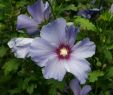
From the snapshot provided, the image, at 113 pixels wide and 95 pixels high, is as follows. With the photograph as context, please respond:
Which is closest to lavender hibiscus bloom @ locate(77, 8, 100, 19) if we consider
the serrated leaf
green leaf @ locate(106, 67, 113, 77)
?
the serrated leaf

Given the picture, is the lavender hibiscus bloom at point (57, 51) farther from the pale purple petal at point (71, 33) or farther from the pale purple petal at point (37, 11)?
the pale purple petal at point (37, 11)

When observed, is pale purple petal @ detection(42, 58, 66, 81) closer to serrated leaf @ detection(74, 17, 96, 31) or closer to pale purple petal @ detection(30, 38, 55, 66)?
pale purple petal @ detection(30, 38, 55, 66)

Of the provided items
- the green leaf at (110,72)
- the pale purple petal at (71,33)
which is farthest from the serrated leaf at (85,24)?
the green leaf at (110,72)

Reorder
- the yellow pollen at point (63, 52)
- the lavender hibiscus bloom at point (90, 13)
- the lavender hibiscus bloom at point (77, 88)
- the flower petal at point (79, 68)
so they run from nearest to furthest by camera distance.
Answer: the flower petal at point (79, 68) → the yellow pollen at point (63, 52) → the lavender hibiscus bloom at point (77, 88) → the lavender hibiscus bloom at point (90, 13)

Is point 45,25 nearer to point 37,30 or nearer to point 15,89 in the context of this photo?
point 37,30

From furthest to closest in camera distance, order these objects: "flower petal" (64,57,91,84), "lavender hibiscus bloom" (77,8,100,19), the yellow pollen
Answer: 1. "lavender hibiscus bloom" (77,8,100,19)
2. the yellow pollen
3. "flower petal" (64,57,91,84)

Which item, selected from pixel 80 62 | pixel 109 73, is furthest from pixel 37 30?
pixel 109 73

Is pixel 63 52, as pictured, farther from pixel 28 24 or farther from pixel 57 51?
pixel 28 24
